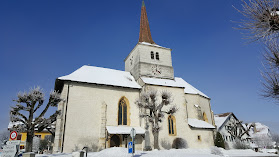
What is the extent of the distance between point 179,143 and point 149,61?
35.5ft

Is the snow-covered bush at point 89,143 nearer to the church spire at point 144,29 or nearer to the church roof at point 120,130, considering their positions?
the church roof at point 120,130

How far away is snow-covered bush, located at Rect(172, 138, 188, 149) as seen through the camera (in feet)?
64.8

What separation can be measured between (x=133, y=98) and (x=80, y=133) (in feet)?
22.2

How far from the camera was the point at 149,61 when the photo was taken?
24812 millimetres

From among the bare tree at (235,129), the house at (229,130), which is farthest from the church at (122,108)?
the bare tree at (235,129)

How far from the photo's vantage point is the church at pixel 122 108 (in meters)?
17.4

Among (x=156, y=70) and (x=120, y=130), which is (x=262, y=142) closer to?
(x=156, y=70)

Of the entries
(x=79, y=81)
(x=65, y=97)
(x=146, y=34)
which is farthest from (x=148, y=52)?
(x=65, y=97)

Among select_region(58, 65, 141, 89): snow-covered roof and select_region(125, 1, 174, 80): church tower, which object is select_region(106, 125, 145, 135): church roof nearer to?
select_region(58, 65, 141, 89): snow-covered roof

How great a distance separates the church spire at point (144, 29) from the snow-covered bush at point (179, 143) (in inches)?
571

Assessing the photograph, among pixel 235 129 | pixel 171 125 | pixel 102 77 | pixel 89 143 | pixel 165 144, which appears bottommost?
pixel 165 144

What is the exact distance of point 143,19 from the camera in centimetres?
2959

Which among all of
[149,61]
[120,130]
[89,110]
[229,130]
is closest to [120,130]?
[120,130]

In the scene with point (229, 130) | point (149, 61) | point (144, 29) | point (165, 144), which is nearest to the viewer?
point (165, 144)
